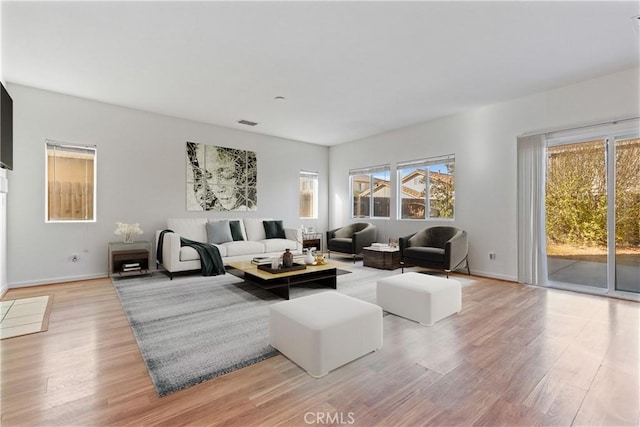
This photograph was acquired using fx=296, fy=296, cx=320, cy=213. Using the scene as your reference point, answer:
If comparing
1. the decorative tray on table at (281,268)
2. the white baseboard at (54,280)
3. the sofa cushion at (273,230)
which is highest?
the sofa cushion at (273,230)

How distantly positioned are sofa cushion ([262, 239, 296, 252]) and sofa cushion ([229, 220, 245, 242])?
48cm

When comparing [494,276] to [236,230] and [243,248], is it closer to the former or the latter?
[243,248]

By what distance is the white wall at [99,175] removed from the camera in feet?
13.7

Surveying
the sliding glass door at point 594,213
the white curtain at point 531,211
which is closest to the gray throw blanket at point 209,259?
the white curtain at point 531,211

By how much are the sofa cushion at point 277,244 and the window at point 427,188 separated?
2445 mm

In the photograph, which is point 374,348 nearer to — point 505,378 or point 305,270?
point 505,378

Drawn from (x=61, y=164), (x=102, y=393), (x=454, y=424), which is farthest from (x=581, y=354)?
(x=61, y=164)

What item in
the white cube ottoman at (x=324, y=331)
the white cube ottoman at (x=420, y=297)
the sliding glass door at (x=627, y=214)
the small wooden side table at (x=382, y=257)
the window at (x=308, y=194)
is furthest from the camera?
the window at (x=308, y=194)

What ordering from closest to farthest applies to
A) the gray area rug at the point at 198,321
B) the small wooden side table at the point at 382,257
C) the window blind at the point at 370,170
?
the gray area rug at the point at 198,321 < the small wooden side table at the point at 382,257 < the window blind at the point at 370,170

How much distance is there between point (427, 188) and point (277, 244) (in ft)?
10.5

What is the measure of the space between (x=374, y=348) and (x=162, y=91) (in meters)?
4.37

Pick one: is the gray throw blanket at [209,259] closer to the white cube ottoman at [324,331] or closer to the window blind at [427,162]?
the white cube ottoman at [324,331]

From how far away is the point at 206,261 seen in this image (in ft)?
15.4

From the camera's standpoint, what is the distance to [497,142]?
4797mm
